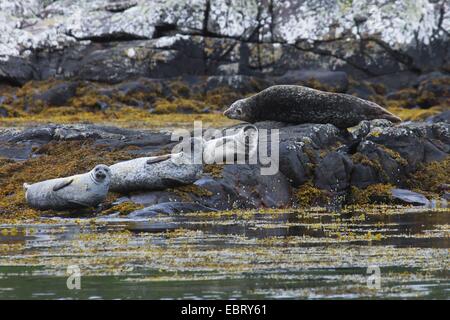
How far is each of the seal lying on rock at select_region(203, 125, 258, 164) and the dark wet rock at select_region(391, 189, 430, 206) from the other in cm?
222

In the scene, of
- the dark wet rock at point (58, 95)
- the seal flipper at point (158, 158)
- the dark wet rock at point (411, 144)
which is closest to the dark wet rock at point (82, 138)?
the seal flipper at point (158, 158)

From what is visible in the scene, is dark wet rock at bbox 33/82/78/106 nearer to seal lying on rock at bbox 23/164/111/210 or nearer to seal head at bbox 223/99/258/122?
seal head at bbox 223/99/258/122

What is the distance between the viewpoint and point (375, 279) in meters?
8.20

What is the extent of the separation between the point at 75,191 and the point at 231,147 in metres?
2.78

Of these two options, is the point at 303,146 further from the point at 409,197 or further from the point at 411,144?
the point at 411,144

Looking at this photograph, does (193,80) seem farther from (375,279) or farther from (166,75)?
(375,279)

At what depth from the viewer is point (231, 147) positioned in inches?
597

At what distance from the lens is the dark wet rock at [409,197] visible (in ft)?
48.9

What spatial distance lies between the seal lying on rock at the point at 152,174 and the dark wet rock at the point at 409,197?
310 cm

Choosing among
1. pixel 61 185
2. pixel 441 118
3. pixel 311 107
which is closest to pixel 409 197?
pixel 311 107

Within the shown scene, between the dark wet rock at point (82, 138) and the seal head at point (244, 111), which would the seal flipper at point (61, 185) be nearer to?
the dark wet rock at point (82, 138)

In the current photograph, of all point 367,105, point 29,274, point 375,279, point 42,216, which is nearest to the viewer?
point 375,279

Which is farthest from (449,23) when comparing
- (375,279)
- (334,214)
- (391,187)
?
(375,279)
